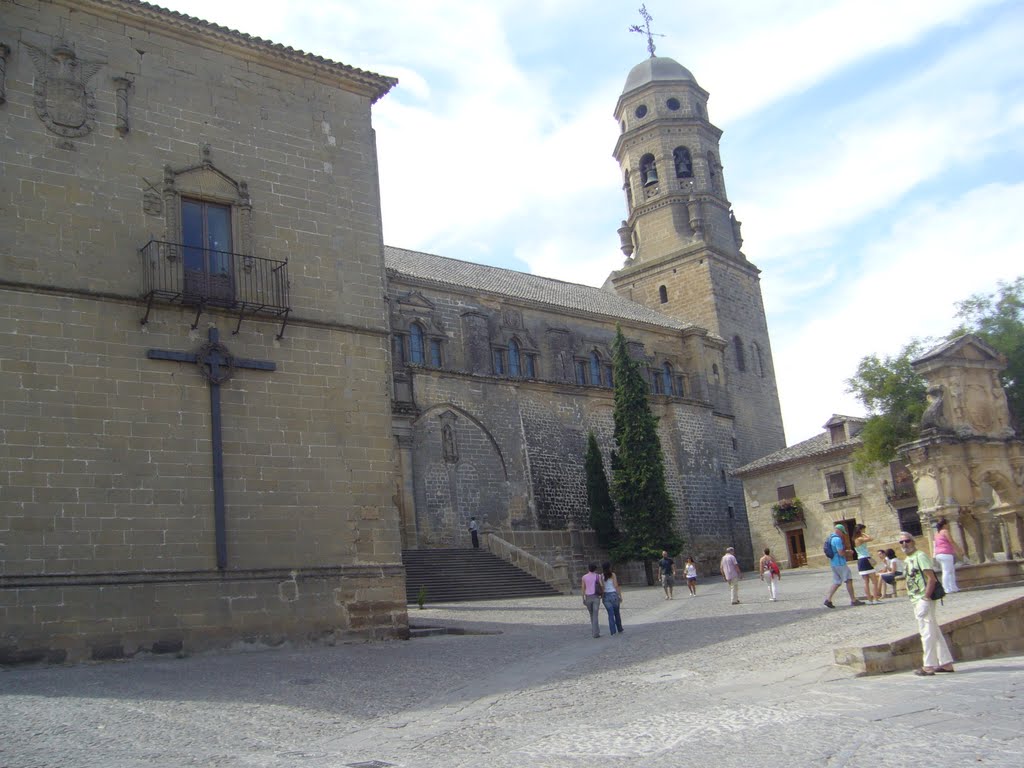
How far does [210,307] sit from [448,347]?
22.7 meters

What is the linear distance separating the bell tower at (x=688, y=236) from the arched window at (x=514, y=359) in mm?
13276

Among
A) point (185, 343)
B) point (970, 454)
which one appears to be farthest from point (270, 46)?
point (970, 454)

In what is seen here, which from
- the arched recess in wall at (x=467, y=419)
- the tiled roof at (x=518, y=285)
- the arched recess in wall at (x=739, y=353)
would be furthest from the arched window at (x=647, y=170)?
the arched recess in wall at (x=467, y=419)

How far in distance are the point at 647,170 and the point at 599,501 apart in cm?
2219

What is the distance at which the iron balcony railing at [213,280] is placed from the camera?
14477mm

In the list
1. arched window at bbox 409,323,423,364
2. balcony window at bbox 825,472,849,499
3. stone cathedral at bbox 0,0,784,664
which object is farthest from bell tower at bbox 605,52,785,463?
stone cathedral at bbox 0,0,784,664

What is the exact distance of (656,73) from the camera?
52469mm

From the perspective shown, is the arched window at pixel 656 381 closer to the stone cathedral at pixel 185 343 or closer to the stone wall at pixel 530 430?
the stone wall at pixel 530 430

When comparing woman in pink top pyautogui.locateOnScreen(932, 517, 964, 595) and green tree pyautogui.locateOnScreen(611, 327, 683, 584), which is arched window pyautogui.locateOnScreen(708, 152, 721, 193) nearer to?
green tree pyautogui.locateOnScreen(611, 327, 683, 584)

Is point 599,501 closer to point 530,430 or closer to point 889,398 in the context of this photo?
point 530,430

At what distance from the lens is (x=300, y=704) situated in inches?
381

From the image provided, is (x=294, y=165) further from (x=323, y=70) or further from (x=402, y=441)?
(x=402, y=441)

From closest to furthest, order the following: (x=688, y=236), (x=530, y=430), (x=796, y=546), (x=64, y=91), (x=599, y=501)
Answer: (x=64, y=91), (x=599, y=501), (x=530, y=430), (x=796, y=546), (x=688, y=236)

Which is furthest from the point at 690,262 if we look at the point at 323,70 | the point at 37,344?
the point at 37,344
